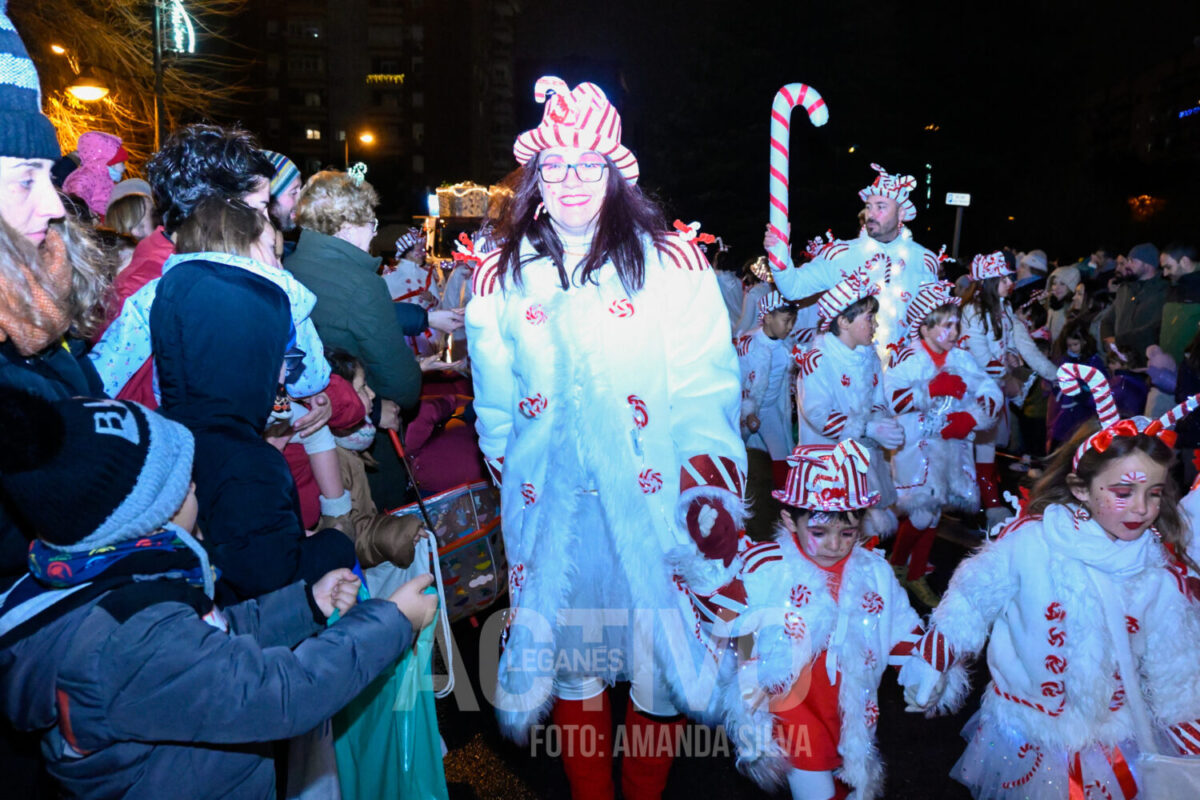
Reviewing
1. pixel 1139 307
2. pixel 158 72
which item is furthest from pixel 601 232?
pixel 158 72

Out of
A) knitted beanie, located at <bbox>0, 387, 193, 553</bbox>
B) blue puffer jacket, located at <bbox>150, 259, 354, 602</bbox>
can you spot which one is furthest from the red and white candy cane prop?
knitted beanie, located at <bbox>0, 387, 193, 553</bbox>

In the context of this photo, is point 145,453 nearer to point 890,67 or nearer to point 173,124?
point 173,124

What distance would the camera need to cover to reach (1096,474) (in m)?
3.47

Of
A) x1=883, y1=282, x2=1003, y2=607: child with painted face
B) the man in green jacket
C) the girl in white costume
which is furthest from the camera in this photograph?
the man in green jacket

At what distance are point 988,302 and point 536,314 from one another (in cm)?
559

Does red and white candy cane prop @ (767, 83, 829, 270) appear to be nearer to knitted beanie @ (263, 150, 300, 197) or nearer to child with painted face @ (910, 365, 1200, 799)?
child with painted face @ (910, 365, 1200, 799)

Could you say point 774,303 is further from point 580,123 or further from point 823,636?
point 580,123

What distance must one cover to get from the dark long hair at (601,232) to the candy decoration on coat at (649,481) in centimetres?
59

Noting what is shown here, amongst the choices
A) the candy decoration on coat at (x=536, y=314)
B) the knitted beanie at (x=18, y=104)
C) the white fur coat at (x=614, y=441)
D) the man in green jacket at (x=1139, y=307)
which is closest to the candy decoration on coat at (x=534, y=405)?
the white fur coat at (x=614, y=441)

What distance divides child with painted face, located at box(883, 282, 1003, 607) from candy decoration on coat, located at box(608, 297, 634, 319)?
3531 millimetres

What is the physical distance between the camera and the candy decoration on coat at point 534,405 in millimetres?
2977

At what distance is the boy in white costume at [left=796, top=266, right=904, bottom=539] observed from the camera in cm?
552

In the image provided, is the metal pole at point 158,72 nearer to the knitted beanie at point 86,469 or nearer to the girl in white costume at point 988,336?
the girl in white costume at point 988,336

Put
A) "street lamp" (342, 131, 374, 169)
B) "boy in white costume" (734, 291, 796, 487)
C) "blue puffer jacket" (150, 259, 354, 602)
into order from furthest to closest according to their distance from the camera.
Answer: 1. "street lamp" (342, 131, 374, 169)
2. "boy in white costume" (734, 291, 796, 487)
3. "blue puffer jacket" (150, 259, 354, 602)
